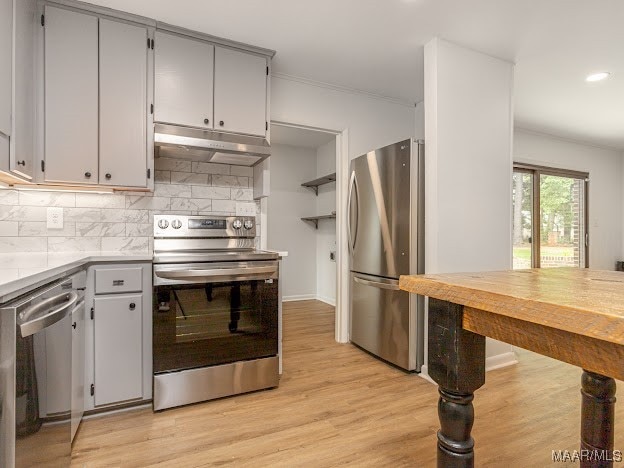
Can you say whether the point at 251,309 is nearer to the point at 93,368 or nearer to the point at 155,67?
the point at 93,368

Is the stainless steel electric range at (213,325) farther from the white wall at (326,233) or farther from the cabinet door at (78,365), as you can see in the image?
the white wall at (326,233)

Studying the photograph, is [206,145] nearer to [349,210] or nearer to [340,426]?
[349,210]

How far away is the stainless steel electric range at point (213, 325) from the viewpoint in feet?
6.49

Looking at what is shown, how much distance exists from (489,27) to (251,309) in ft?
8.26

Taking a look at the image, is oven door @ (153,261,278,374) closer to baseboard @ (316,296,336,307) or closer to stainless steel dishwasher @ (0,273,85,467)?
stainless steel dishwasher @ (0,273,85,467)

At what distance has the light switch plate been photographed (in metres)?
2.79

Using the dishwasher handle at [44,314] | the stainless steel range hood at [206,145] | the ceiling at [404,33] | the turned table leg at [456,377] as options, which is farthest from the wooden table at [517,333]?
the ceiling at [404,33]

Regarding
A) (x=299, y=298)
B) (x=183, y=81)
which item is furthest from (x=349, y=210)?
(x=299, y=298)

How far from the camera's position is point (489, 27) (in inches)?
91.5

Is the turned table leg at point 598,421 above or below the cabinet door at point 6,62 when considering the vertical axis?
below

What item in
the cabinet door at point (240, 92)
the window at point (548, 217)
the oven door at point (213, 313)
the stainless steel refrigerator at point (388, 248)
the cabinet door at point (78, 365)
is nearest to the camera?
the cabinet door at point (78, 365)

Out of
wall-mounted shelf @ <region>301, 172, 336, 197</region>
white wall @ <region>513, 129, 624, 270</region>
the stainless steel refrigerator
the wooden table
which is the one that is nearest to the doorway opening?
wall-mounted shelf @ <region>301, 172, 336, 197</region>

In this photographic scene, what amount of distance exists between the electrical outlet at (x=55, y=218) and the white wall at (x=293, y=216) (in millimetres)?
2943

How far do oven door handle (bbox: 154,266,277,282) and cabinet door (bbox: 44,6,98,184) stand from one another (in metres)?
0.80
